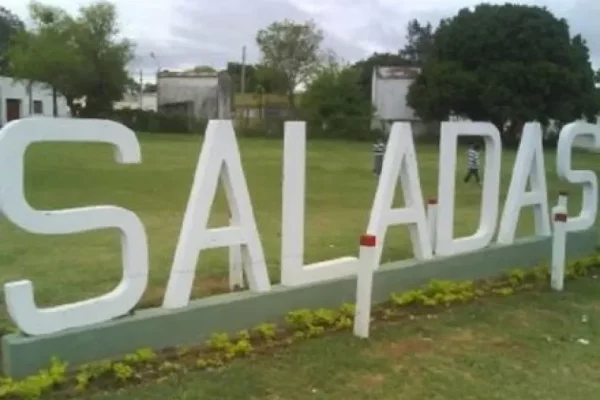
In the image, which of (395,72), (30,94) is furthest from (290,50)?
(30,94)

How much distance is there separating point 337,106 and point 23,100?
82.4 ft

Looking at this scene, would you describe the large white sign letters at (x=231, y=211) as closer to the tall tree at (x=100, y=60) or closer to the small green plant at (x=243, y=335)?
the small green plant at (x=243, y=335)

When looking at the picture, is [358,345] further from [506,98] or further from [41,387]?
[506,98]

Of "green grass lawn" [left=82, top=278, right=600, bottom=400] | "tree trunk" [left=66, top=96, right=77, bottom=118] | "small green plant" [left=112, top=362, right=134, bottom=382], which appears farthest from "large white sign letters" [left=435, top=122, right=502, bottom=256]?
"tree trunk" [left=66, top=96, right=77, bottom=118]

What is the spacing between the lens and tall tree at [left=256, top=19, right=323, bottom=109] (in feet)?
184

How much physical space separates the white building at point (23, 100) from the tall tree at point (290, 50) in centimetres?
1494

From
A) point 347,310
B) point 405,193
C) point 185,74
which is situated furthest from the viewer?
point 185,74

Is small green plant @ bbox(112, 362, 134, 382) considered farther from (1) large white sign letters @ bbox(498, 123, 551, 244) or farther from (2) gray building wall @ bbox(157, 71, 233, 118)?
(2) gray building wall @ bbox(157, 71, 233, 118)

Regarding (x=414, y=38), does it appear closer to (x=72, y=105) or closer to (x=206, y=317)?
(x=72, y=105)

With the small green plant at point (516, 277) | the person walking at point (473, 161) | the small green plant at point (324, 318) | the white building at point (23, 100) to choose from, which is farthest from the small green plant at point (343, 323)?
the white building at point (23, 100)

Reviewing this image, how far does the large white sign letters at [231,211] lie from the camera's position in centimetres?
443

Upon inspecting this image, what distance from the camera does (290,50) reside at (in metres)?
56.4

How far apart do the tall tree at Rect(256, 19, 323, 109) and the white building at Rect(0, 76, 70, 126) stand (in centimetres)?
1494

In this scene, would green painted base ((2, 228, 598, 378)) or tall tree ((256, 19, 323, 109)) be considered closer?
green painted base ((2, 228, 598, 378))
